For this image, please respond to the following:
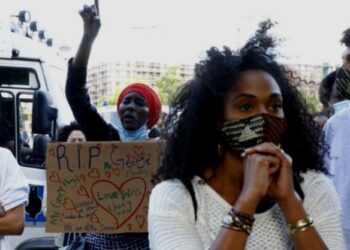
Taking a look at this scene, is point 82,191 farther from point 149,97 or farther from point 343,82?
point 343,82

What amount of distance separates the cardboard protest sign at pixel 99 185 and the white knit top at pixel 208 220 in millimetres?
1583

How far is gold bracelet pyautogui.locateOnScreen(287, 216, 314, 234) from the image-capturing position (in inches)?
72.2

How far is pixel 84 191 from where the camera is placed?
3.52m

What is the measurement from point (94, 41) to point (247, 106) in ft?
7.21

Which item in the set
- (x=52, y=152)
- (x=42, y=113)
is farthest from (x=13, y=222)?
(x=42, y=113)

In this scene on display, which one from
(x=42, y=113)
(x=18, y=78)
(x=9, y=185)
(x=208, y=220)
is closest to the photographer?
(x=208, y=220)

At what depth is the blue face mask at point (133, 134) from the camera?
4043 millimetres

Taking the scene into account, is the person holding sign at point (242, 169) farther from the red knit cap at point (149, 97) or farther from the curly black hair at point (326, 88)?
the curly black hair at point (326, 88)

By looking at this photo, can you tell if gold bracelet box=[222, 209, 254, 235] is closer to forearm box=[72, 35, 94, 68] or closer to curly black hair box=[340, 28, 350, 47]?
curly black hair box=[340, 28, 350, 47]

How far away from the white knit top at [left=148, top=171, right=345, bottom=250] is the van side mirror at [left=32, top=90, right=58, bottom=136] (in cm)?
386

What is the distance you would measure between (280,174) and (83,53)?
7.54 feet

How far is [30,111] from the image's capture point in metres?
5.91

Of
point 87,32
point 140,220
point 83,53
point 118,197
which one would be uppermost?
point 87,32

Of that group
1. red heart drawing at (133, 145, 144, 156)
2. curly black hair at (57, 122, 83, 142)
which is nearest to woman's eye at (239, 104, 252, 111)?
→ red heart drawing at (133, 145, 144, 156)
